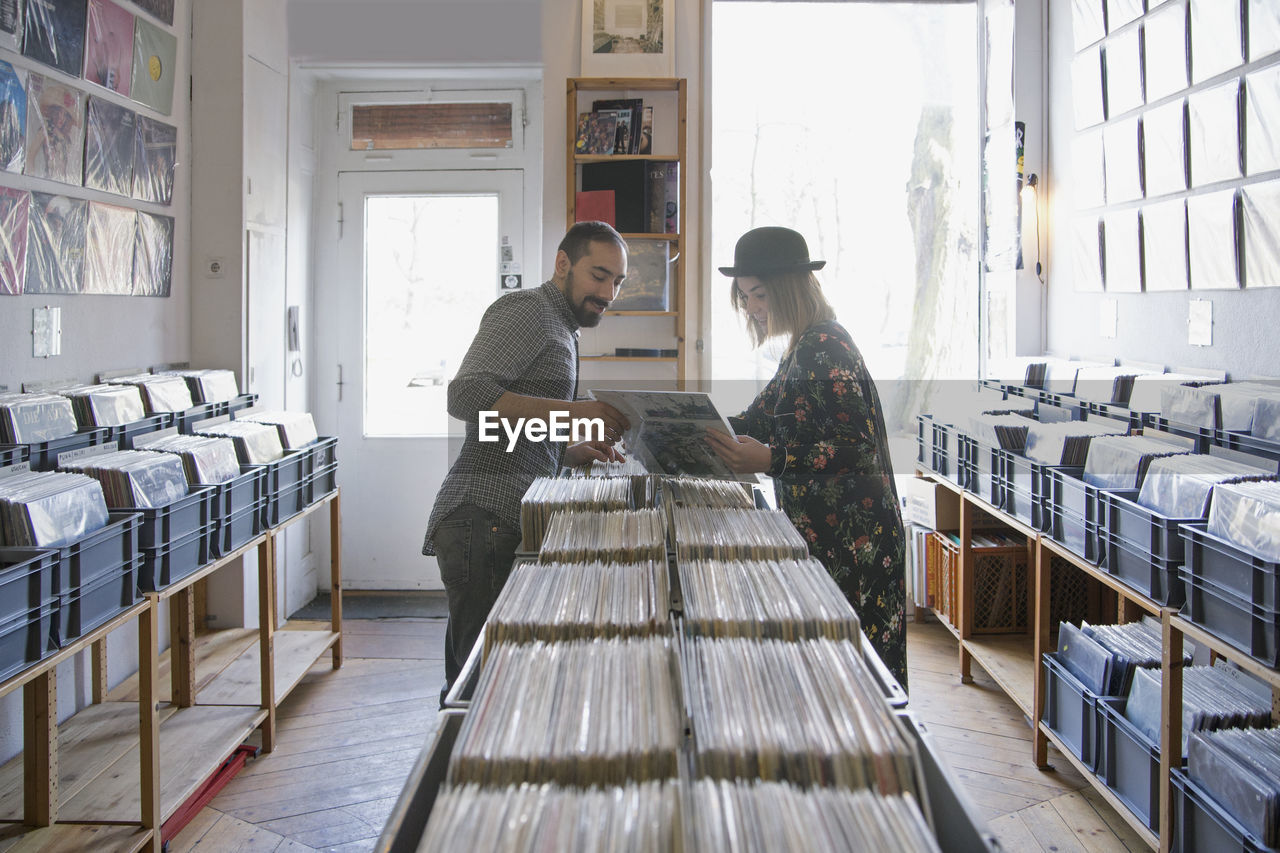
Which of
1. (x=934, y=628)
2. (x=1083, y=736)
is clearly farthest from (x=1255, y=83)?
(x=934, y=628)

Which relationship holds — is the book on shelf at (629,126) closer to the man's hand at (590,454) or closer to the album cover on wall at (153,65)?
the album cover on wall at (153,65)

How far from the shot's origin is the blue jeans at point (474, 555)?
2213mm

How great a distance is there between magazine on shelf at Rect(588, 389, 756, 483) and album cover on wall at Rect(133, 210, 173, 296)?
2.05m

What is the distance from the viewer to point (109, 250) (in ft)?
9.57

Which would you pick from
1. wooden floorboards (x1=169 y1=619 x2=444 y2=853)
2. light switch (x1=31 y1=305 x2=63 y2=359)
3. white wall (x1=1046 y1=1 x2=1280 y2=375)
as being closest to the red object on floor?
wooden floorboards (x1=169 y1=619 x2=444 y2=853)

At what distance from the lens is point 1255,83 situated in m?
2.49

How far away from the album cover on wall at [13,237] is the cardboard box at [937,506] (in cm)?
330

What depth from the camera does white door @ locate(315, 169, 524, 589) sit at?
4535 millimetres

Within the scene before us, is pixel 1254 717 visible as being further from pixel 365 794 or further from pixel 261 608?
pixel 261 608

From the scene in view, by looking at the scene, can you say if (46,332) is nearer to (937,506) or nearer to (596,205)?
(596,205)

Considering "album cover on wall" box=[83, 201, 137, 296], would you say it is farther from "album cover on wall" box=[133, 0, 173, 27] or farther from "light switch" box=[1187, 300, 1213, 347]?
"light switch" box=[1187, 300, 1213, 347]

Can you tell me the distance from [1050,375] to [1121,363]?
0.24m

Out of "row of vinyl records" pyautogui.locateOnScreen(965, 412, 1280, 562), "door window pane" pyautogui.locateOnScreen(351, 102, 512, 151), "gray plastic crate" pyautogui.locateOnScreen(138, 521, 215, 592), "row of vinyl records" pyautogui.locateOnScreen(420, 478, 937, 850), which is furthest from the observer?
"door window pane" pyautogui.locateOnScreen(351, 102, 512, 151)

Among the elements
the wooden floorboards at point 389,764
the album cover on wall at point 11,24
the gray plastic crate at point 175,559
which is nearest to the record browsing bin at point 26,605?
the gray plastic crate at point 175,559
